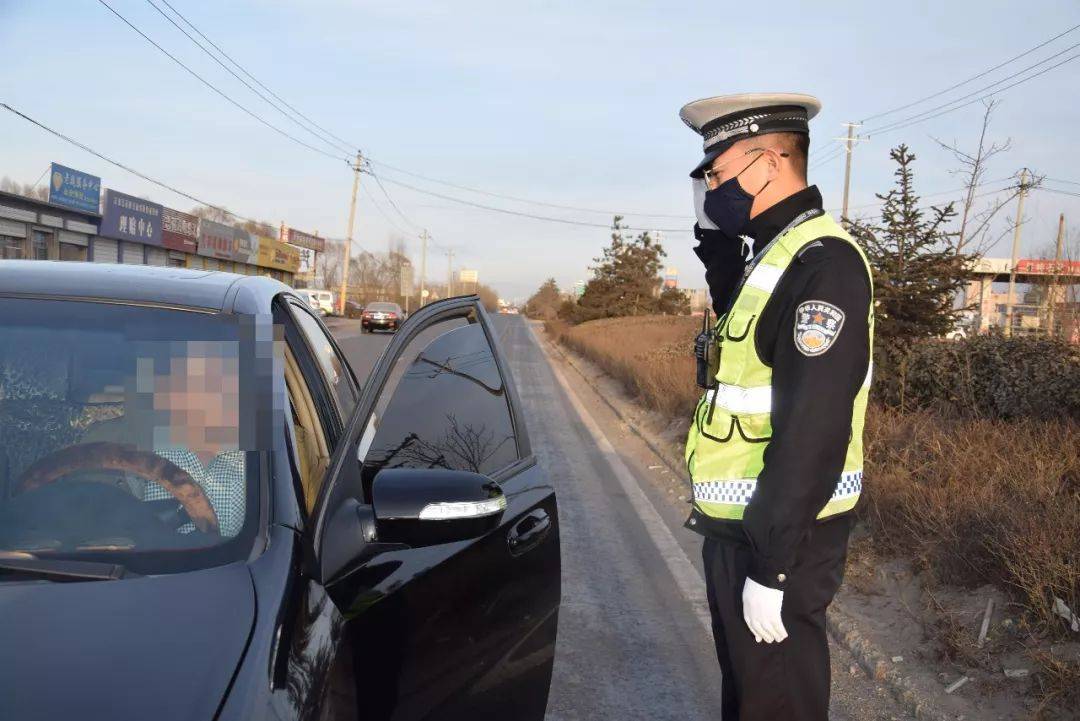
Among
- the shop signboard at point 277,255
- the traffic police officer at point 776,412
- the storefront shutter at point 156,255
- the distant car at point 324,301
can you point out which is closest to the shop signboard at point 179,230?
the storefront shutter at point 156,255

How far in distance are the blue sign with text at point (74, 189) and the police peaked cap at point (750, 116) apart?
34.6 meters

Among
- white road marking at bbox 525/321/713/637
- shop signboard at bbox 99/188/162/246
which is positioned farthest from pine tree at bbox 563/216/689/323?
white road marking at bbox 525/321/713/637

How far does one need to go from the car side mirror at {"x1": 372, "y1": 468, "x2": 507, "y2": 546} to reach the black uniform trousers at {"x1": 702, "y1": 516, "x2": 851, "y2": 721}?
2.21ft

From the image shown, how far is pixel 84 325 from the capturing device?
2.19 metres

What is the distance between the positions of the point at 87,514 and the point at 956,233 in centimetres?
869

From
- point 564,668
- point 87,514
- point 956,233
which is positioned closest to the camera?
point 87,514

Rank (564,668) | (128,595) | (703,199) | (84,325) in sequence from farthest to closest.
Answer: (564,668), (703,199), (84,325), (128,595)

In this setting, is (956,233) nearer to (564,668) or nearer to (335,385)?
(564,668)

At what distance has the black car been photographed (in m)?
1.50

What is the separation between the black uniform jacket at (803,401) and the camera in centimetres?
199

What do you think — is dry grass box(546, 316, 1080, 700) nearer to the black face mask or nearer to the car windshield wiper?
the black face mask

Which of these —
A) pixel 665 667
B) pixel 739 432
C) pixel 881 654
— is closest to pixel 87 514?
pixel 739 432

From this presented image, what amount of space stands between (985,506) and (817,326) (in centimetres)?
340

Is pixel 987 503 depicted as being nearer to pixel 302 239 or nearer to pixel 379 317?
pixel 379 317
